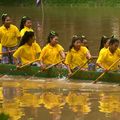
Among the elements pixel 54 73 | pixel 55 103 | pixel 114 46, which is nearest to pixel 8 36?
pixel 54 73

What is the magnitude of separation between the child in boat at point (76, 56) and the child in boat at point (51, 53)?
28cm

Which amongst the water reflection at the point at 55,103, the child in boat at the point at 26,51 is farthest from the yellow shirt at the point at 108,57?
the child in boat at the point at 26,51

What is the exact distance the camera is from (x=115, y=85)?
11453mm

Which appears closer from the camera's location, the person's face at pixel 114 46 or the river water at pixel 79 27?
the person's face at pixel 114 46

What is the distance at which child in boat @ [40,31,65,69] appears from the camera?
1270 cm

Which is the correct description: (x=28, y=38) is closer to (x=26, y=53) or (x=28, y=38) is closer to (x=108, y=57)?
(x=26, y=53)

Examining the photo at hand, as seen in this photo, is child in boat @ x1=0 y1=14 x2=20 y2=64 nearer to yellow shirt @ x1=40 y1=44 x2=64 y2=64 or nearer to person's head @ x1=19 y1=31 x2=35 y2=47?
person's head @ x1=19 y1=31 x2=35 y2=47

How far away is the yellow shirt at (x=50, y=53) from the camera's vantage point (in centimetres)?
1275

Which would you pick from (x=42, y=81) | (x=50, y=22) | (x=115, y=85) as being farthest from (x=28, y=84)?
(x=50, y=22)

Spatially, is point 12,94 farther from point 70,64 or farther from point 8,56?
point 8,56

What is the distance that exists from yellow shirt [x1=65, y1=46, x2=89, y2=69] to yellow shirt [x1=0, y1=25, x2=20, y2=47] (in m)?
2.62

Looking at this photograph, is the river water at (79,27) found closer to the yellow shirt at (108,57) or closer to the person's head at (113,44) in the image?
the yellow shirt at (108,57)

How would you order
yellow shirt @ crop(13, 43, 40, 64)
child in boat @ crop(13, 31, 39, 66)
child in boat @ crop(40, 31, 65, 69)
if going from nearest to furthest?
child in boat @ crop(40, 31, 65, 69) < child in boat @ crop(13, 31, 39, 66) < yellow shirt @ crop(13, 43, 40, 64)

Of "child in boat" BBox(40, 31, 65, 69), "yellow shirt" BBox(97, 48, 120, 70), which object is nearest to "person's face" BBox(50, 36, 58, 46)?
"child in boat" BBox(40, 31, 65, 69)
